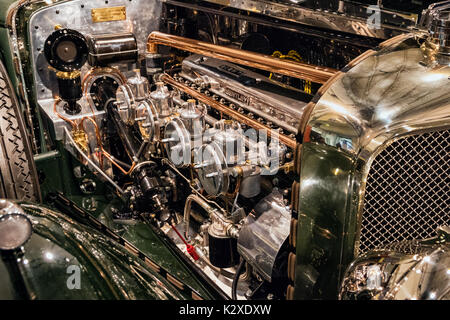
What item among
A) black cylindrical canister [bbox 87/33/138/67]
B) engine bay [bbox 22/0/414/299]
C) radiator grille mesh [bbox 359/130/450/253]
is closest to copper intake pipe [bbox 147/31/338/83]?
engine bay [bbox 22/0/414/299]

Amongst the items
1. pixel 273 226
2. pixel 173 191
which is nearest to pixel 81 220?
pixel 173 191

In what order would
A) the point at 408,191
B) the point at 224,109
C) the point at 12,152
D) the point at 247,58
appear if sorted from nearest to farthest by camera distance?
the point at 408,191, the point at 247,58, the point at 224,109, the point at 12,152

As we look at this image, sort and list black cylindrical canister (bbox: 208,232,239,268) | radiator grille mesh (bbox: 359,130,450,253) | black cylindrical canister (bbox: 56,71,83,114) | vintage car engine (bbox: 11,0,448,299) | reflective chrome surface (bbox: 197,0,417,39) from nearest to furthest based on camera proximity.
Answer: radiator grille mesh (bbox: 359,130,450,253), vintage car engine (bbox: 11,0,448,299), reflective chrome surface (bbox: 197,0,417,39), black cylindrical canister (bbox: 208,232,239,268), black cylindrical canister (bbox: 56,71,83,114)

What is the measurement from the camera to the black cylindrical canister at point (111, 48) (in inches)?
119

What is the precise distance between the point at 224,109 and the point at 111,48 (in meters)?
1.00

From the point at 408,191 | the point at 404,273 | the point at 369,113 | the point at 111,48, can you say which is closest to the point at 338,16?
the point at 369,113

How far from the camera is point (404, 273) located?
1606 millimetres

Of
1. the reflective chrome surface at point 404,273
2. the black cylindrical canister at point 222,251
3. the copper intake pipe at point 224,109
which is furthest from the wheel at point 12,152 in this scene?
the reflective chrome surface at point 404,273

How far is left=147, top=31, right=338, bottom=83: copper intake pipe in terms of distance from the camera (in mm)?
1995

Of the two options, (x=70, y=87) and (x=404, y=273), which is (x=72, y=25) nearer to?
(x=70, y=87)

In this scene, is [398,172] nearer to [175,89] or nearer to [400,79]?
[400,79]

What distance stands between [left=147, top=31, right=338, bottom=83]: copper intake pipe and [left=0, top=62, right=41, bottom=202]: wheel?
0.90 metres

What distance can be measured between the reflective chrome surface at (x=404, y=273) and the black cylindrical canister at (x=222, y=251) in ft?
2.41

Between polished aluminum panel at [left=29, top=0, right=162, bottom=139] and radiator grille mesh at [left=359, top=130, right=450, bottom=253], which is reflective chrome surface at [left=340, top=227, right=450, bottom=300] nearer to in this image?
radiator grille mesh at [left=359, top=130, right=450, bottom=253]
